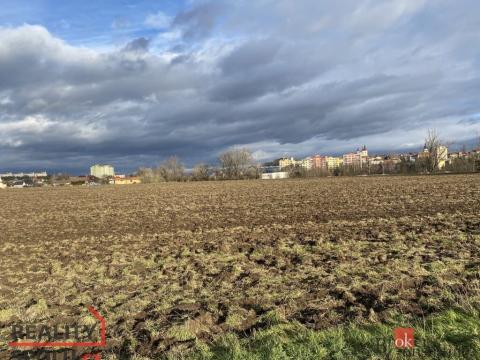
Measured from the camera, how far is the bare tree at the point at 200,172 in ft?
465

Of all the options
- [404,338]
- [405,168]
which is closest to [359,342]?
[404,338]

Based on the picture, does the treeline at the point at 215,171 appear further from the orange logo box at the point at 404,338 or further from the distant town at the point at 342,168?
the orange logo box at the point at 404,338

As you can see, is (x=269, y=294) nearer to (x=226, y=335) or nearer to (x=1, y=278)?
(x=226, y=335)

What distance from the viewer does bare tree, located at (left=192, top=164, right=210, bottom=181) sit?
465 feet

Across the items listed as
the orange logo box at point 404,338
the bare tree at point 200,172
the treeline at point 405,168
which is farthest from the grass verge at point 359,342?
the bare tree at point 200,172

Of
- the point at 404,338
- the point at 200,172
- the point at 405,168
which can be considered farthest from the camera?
the point at 200,172

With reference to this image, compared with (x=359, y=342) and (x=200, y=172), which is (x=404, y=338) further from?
(x=200, y=172)

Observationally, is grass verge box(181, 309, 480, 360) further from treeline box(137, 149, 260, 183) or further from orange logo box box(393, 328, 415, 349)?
treeline box(137, 149, 260, 183)

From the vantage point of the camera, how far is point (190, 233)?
56.1 feet

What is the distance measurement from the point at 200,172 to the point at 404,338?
459ft

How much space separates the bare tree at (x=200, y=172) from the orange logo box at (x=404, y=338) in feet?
447

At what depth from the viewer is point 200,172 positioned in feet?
472

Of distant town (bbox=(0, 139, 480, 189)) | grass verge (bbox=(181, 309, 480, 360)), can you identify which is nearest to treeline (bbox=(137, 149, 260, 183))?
distant town (bbox=(0, 139, 480, 189))

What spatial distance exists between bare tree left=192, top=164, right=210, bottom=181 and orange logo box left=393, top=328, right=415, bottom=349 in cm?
13626
